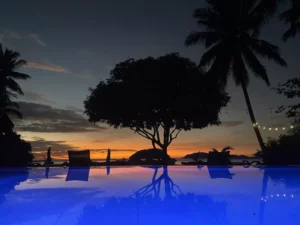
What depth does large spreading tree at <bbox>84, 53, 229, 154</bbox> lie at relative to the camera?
2130cm

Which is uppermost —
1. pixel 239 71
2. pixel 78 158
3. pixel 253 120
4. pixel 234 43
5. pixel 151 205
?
pixel 234 43

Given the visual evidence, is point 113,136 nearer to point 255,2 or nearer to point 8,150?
point 8,150

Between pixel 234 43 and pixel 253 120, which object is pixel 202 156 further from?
pixel 234 43

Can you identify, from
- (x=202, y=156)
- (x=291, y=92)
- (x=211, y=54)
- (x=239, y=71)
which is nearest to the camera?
(x=239, y=71)

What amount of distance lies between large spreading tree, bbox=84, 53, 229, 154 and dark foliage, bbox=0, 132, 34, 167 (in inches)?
207

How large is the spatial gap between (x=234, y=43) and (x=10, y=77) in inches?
774

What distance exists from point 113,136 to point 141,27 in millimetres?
11394

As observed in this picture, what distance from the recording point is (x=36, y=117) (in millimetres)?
28875

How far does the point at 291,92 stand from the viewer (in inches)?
846

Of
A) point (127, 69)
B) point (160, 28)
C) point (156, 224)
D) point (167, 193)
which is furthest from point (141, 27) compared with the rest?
point (156, 224)

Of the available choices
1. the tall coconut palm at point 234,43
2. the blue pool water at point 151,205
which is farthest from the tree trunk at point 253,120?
the blue pool water at point 151,205

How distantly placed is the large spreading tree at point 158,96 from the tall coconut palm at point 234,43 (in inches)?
51.5

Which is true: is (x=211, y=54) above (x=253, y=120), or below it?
above

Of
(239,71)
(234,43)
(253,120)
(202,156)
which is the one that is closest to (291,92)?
(253,120)
